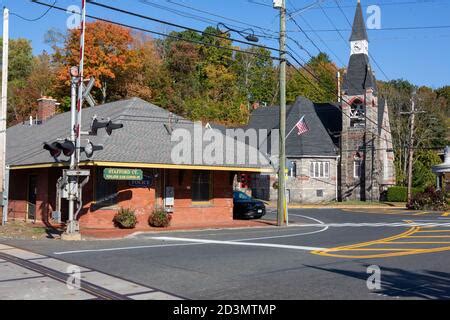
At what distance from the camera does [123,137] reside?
22656 millimetres

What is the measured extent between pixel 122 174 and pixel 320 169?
3357 centimetres

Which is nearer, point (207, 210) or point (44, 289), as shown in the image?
point (44, 289)

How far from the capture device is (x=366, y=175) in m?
50.4

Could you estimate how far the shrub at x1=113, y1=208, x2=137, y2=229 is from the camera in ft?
69.7

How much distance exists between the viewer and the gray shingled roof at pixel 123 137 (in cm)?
2145

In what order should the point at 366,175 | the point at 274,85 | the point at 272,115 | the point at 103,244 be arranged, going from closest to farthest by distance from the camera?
1. the point at 103,244
2. the point at 366,175
3. the point at 272,115
4. the point at 274,85

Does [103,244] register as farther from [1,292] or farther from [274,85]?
[274,85]

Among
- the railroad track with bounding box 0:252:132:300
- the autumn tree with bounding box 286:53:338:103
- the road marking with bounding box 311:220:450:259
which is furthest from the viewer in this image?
the autumn tree with bounding box 286:53:338:103

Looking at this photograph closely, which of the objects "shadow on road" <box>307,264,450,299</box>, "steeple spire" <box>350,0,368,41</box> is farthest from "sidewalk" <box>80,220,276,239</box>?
"steeple spire" <box>350,0,368,41</box>

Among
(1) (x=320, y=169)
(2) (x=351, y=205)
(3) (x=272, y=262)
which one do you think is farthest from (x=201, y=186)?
(1) (x=320, y=169)

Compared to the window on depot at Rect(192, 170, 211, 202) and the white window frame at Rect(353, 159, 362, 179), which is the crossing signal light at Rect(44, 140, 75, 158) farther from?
the white window frame at Rect(353, 159, 362, 179)

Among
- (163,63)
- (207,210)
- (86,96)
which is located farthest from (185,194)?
(163,63)

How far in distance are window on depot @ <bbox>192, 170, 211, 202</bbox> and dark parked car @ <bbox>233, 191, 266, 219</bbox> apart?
3.90m

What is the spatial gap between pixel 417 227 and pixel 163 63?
49265mm
